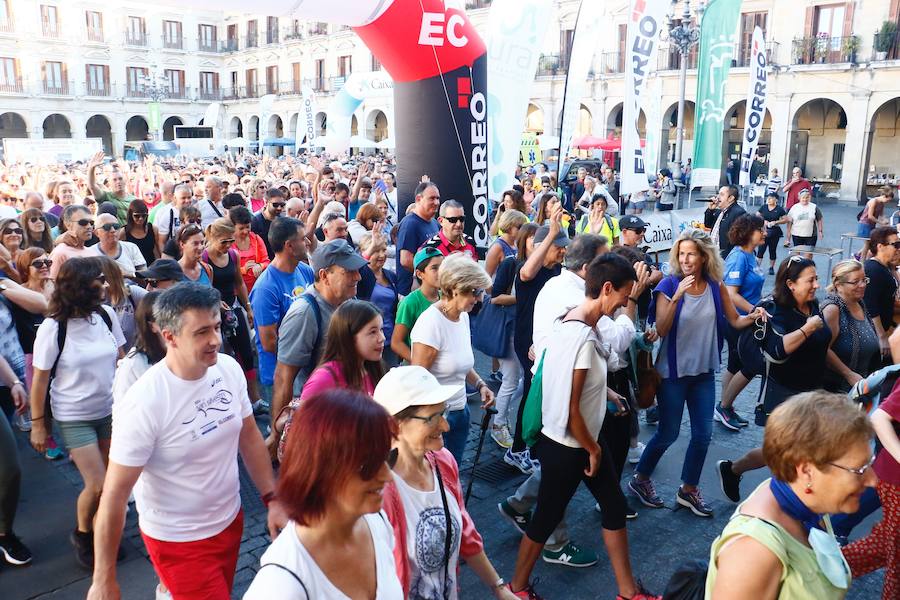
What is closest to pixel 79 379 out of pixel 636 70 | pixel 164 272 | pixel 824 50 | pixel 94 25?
pixel 164 272

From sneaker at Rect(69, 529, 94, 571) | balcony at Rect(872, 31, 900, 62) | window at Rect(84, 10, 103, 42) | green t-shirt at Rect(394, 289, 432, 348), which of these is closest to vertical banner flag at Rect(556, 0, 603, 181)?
green t-shirt at Rect(394, 289, 432, 348)

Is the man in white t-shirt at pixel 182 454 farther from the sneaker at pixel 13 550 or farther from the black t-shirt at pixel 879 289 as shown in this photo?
the black t-shirt at pixel 879 289

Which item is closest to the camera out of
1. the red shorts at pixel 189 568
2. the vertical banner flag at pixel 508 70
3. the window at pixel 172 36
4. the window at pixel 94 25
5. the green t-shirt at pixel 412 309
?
the red shorts at pixel 189 568

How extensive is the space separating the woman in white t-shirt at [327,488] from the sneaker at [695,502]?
10.2 ft

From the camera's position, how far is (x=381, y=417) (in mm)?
1725

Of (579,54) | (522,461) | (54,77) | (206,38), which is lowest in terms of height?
(522,461)

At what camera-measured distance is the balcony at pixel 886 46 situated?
24875 mm

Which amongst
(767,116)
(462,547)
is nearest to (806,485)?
(462,547)

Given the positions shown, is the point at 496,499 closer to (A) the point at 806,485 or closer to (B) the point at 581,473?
(B) the point at 581,473

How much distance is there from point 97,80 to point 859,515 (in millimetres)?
55544

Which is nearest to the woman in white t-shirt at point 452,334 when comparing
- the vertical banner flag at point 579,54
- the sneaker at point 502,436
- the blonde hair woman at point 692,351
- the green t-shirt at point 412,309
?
the green t-shirt at point 412,309

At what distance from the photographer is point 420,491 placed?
224 cm

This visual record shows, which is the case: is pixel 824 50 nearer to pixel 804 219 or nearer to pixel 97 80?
pixel 804 219

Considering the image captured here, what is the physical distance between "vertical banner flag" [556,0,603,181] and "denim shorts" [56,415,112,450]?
6517mm
